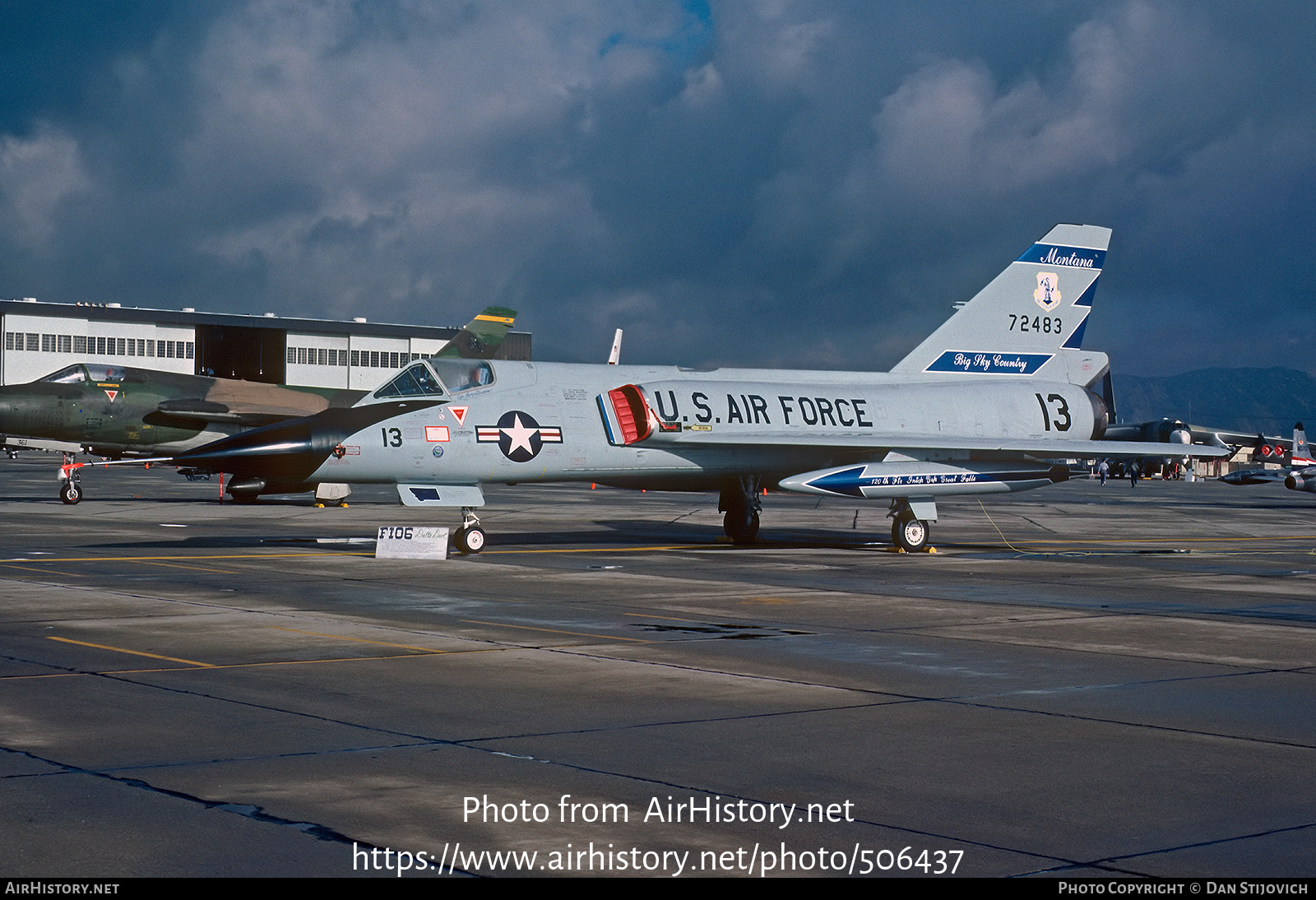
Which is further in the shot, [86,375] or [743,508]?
[86,375]

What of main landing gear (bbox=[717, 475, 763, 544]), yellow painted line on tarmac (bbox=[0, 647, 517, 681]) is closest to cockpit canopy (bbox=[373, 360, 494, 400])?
main landing gear (bbox=[717, 475, 763, 544])

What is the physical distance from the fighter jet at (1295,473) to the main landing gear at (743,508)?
1184 inches

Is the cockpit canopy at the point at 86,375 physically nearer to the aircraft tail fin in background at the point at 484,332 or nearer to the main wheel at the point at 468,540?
the aircraft tail fin in background at the point at 484,332

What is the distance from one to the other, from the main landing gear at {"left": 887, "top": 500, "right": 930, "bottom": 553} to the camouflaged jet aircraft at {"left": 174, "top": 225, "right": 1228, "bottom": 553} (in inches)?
0.9

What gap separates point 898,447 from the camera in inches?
824

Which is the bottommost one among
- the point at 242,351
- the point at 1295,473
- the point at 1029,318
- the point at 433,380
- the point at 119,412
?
the point at 1295,473

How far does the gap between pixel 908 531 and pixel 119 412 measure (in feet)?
67.6

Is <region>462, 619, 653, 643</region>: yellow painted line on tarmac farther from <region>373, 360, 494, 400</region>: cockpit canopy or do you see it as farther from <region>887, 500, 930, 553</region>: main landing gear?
<region>887, 500, 930, 553</region>: main landing gear

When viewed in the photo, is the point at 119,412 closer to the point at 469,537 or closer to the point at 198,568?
the point at 469,537

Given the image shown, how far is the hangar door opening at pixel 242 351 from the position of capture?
297 ft

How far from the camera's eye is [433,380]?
19406 mm

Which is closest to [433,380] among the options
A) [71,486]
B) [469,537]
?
[469,537]
